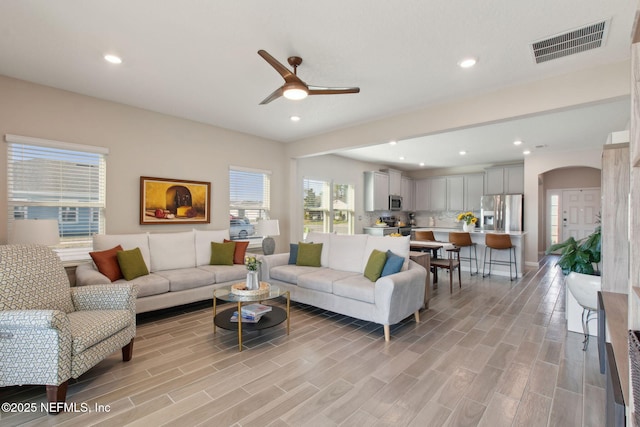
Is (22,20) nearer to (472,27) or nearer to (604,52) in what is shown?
(472,27)

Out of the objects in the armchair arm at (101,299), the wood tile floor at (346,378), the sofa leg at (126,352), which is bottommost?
the wood tile floor at (346,378)

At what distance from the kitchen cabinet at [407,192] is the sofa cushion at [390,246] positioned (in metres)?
5.73

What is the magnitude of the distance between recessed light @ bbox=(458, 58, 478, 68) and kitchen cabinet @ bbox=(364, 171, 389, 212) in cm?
529

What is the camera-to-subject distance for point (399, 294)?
321 cm

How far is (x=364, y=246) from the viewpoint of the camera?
4117mm

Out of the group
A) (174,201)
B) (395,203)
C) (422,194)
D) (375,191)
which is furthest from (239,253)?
(422,194)

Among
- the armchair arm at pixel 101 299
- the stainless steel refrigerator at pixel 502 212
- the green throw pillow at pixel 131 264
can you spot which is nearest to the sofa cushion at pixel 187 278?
the green throw pillow at pixel 131 264

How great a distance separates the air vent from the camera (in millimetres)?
2393

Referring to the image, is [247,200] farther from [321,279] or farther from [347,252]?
[321,279]

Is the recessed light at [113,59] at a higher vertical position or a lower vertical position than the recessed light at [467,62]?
lower

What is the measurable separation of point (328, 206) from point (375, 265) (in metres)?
3.95

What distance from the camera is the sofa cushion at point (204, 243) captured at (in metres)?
4.56

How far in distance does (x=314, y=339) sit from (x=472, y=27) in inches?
123

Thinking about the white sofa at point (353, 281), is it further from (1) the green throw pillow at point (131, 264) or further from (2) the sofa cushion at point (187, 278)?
(1) the green throw pillow at point (131, 264)
